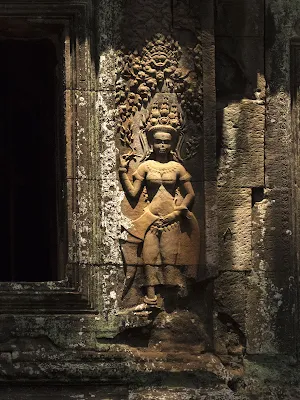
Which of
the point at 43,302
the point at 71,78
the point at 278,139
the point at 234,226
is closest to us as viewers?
the point at 43,302

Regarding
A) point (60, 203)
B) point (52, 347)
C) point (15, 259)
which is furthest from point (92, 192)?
point (15, 259)

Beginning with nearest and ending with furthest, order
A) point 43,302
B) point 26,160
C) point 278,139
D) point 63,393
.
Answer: point 63,393 < point 43,302 < point 278,139 < point 26,160

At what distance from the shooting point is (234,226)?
12195 millimetres

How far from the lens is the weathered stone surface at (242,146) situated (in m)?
12.2

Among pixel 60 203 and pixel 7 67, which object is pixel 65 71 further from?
pixel 7 67

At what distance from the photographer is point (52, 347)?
11852mm

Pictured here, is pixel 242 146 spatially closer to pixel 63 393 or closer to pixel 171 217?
pixel 171 217

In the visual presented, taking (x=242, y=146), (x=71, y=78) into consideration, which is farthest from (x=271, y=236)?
(x=71, y=78)

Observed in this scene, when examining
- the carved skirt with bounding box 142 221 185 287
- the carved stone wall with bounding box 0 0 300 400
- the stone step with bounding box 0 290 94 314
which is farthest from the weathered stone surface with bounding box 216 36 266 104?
the stone step with bounding box 0 290 94 314

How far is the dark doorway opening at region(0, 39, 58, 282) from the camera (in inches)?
577

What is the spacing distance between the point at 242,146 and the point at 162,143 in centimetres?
65

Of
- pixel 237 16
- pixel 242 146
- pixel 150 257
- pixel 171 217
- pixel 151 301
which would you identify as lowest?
pixel 151 301

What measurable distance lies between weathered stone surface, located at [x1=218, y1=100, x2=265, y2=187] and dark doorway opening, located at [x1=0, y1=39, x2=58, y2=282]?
268 cm

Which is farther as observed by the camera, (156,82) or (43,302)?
(156,82)
